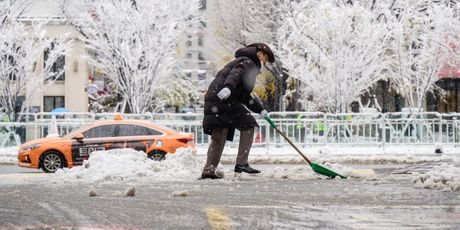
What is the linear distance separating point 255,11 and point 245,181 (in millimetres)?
32387

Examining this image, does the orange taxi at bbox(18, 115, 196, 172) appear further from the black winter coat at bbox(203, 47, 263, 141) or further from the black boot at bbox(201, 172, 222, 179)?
the black boot at bbox(201, 172, 222, 179)

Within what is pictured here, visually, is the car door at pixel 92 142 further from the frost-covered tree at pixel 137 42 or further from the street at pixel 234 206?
the frost-covered tree at pixel 137 42

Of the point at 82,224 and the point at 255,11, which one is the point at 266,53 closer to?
the point at 82,224

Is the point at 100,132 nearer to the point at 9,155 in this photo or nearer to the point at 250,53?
the point at 9,155

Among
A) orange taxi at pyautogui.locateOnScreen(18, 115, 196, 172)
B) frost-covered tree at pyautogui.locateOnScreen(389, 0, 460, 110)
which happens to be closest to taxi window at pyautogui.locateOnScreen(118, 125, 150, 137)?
orange taxi at pyautogui.locateOnScreen(18, 115, 196, 172)

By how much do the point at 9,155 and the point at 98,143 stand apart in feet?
20.1

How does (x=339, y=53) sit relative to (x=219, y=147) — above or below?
above

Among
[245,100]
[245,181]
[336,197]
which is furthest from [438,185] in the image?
[245,100]

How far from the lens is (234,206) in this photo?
7043 millimetres

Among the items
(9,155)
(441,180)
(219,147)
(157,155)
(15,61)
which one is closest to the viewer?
(441,180)

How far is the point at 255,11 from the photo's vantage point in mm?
41938

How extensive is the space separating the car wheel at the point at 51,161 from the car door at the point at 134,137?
1140 millimetres

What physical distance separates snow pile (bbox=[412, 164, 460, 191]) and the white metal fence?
1400 cm

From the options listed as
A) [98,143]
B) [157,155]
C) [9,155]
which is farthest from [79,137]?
[9,155]
